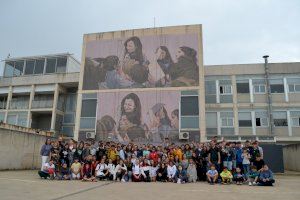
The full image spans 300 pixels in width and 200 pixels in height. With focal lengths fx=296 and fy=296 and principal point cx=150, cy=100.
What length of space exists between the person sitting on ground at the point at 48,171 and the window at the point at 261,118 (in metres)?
21.2

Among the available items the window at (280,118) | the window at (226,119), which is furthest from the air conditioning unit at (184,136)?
the window at (280,118)

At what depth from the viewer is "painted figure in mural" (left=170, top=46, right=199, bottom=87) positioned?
79.6 ft

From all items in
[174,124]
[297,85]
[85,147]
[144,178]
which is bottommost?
[144,178]

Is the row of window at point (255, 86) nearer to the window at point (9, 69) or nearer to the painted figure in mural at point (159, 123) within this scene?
the painted figure in mural at point (159, 123)

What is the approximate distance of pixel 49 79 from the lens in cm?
3391

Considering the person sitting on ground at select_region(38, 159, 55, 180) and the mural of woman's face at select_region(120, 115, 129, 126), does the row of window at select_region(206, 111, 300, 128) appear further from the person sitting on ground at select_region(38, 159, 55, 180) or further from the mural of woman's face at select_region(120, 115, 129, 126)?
the person sitting on ground at select_region(38, 159, 55, 180)

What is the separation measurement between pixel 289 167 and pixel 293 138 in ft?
12.6

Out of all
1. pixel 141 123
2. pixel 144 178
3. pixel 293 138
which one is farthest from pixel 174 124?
pixel 293 138

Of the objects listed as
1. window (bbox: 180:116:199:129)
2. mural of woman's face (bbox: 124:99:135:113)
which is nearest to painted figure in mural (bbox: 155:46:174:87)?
mural of woman's face (bbox: 124:99:135:113)

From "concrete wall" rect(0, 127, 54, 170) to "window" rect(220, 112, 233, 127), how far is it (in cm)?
1698

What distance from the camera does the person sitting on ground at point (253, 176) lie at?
12.7 metres

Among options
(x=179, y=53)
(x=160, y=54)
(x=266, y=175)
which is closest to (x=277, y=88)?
(x=179, y=53)

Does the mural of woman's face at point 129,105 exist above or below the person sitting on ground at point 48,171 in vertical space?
above

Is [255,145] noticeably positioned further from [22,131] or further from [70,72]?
[70,72]
